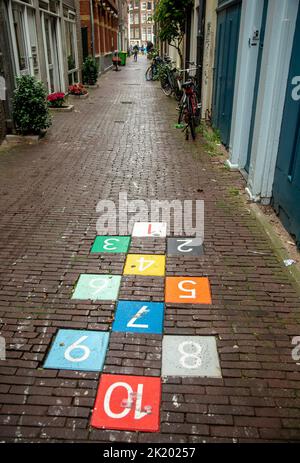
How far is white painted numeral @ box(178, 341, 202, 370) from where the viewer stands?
2859mm

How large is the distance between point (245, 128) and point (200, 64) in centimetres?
514

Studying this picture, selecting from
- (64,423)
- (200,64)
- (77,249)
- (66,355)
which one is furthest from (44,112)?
(64,423)

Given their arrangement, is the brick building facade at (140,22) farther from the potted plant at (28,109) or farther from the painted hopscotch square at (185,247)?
the painted hopscotch square at (185,247)

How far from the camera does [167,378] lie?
108 inches

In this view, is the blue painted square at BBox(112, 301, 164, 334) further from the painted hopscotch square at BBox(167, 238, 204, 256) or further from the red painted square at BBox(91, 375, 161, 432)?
the painted hopscotch square at BBox(167, 238, 204, 256)

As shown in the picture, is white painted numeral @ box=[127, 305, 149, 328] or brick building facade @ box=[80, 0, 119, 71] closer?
white painted numeral @ box=[127, 305, 149, 328]

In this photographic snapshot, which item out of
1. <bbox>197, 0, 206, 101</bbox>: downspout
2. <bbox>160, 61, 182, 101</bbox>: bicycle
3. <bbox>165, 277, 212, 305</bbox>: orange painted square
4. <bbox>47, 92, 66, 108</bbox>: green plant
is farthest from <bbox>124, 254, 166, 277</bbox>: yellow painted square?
<bbox>160, 61, 182, 101</bbox>: bicycle

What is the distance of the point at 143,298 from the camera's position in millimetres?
3621

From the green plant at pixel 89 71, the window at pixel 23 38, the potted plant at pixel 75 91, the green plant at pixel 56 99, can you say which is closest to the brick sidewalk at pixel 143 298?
the window at pixel 23 38

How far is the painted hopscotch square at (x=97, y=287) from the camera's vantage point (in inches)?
144

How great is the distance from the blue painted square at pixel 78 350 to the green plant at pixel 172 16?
1404cm

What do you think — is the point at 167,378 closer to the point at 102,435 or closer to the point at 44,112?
the point at 102,435

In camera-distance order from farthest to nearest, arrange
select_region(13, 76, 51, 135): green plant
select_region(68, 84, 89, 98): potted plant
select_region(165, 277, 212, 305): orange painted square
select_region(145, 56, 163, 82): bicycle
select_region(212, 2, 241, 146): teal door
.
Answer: select_region(145, 56, 163, 82): bicycle < select_region(68, 84, 89, 98): potted plant < select_region(13, 76, 51, 135): green plant < select_region(212, 2, 241, 146): teal door < select_region(165, 277, 212, 305): orange painted square

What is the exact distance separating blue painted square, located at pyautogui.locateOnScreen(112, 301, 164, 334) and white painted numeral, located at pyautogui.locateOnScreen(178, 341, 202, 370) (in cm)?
26
